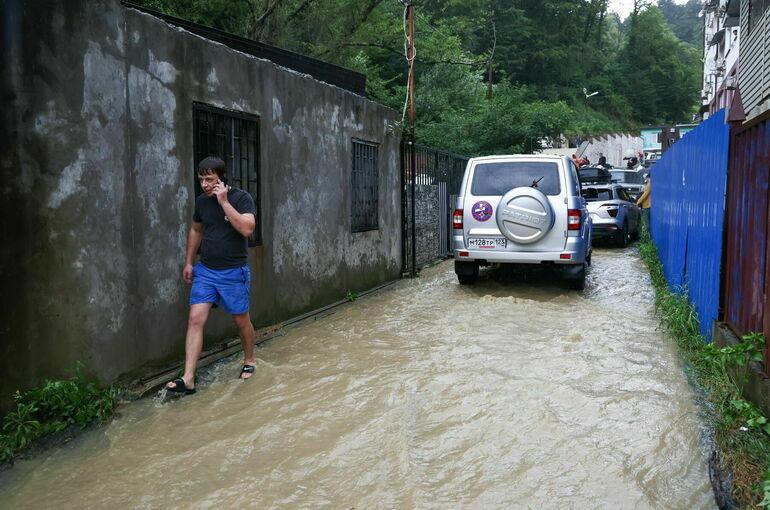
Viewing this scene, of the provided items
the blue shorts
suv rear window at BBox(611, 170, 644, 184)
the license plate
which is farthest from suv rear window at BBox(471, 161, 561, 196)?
suv rear window at BBox(611, 170, 644, 184)

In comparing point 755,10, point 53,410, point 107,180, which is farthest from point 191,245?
point 755,10

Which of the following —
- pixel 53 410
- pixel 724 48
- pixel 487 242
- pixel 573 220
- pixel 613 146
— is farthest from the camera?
Answer: pixel 613 146

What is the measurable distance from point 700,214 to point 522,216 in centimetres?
274

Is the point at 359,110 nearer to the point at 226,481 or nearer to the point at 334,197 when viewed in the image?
the point at 334,197

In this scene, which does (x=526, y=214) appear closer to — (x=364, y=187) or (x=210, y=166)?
(x=364, y=187)

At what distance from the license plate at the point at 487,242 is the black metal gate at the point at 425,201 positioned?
1.95 meters

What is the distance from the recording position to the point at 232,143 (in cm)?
624

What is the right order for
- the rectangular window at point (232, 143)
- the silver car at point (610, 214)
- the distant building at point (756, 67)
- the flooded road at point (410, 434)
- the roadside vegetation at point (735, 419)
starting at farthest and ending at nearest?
the silver car at point (610, 214)
the distant building at point (756, 67)
the rectangular window at point (232, 143)
the flooded road at point (410, 434)
the roadside vegetation at point (735, 419)

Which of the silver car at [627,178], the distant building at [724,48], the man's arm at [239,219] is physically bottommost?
the man's arm at [239,219]

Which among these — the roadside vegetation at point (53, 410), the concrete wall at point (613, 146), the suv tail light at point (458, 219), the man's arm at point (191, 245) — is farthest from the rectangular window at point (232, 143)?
the concrete wall at point (613, 146)

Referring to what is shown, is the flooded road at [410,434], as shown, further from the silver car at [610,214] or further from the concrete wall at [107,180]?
the silver car at [610,214]

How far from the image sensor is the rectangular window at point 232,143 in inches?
227

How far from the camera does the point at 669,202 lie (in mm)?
9734

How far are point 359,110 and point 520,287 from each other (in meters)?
3.73
